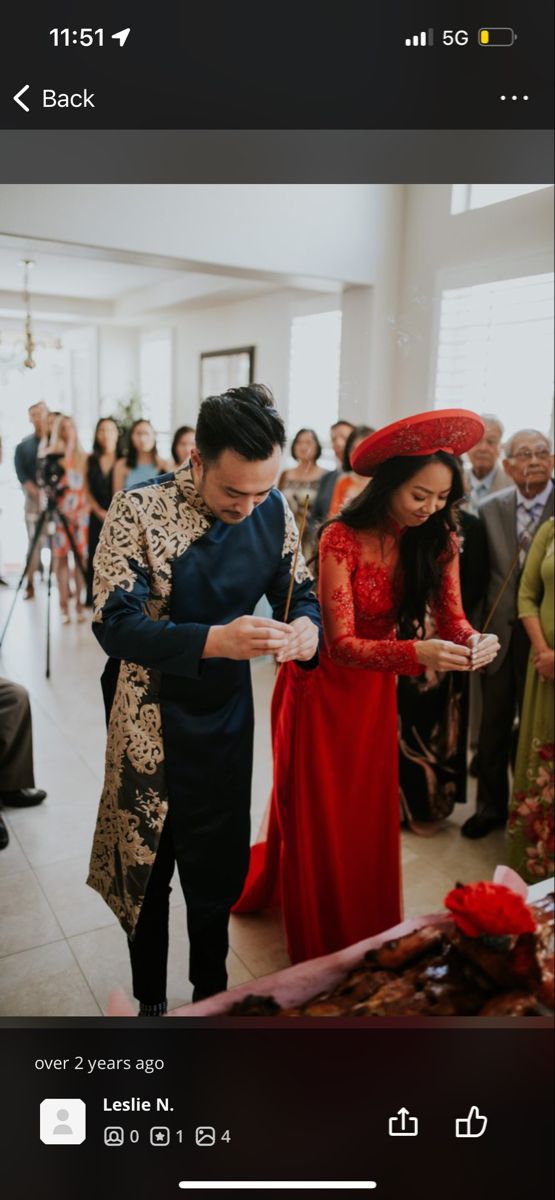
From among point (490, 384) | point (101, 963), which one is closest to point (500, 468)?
point (490, 384)

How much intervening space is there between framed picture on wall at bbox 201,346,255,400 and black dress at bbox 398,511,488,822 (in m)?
0.25

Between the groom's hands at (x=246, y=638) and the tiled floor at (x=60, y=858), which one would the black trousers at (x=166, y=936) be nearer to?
the tiled floor at (x=60, y=858)

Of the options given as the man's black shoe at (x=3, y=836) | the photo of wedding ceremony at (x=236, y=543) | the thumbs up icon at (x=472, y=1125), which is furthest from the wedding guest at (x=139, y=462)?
the thumbs up icon at (x=472, y=1125)

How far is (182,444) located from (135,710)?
249 millimetres

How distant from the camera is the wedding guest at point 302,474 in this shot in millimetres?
638

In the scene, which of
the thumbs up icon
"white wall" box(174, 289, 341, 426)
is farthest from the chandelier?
the thumbs up icon

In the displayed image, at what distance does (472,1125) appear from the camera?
590mm

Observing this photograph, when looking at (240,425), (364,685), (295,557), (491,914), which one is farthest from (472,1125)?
(240,425)

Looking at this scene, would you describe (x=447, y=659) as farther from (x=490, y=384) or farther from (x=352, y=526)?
(x=490, y=384)
